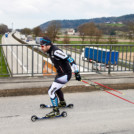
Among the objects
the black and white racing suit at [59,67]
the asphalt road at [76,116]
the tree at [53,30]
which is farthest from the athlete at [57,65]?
the tree at [53,30]

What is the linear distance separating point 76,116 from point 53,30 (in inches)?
3155

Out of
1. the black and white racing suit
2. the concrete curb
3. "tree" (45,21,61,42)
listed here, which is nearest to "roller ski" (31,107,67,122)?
the black and white racing suit

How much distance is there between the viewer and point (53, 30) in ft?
272

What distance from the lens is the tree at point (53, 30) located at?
81.4 m

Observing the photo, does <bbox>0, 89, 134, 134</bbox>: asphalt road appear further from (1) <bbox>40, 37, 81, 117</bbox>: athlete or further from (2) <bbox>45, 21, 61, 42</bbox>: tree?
(2) <bbox>45, 21, 61, 42</bbox>: tree

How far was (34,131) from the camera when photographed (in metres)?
3.88

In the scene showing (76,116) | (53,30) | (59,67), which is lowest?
(76,116)

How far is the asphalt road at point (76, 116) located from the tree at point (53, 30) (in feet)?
251

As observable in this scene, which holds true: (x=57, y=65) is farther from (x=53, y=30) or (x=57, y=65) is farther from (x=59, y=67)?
(x=53, y=30)

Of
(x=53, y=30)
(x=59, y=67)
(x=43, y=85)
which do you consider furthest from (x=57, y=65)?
(x=53, y=30)

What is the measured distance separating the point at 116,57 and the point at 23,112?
17.5ft

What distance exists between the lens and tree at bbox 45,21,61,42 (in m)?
81.4

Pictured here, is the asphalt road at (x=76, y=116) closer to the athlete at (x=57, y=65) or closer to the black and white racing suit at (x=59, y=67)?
the athlete at (x=57, y=65)

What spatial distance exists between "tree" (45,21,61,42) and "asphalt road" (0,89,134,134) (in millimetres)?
76361
